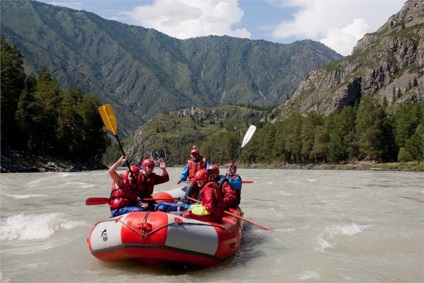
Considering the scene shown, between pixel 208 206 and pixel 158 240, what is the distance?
1698 mm

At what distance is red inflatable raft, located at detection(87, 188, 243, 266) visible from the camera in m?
7.89

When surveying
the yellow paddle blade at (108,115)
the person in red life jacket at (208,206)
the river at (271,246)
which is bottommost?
the river at (271,246)

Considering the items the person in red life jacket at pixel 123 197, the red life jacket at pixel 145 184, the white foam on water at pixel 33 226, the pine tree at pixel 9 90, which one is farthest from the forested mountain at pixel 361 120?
the person in red life jacket at pixel 123 197

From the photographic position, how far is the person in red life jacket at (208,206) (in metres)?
9.12

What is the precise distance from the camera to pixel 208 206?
9141 millimetres

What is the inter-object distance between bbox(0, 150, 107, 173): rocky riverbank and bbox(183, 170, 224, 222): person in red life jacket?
1551 inches

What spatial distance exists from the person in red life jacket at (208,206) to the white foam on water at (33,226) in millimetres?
5576

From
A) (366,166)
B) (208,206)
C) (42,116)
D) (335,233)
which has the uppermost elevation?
(42,116)

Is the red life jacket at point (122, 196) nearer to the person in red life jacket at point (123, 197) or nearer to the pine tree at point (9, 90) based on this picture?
the person in red life jacket at point (123, 197)

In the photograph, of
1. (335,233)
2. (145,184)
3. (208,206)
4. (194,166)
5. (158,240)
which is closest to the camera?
(158,240)

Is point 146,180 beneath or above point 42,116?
beneath

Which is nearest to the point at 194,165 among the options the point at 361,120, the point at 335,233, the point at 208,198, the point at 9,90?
the point at 208,198

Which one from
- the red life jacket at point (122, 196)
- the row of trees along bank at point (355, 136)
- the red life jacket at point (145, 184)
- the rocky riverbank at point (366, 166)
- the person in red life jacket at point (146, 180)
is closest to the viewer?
the red life jacket at point (122, 196)

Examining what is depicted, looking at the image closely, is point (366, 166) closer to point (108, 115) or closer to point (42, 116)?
point (42, 116)
